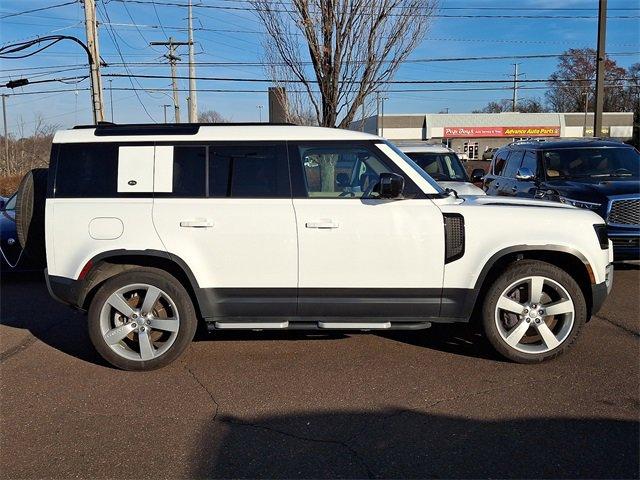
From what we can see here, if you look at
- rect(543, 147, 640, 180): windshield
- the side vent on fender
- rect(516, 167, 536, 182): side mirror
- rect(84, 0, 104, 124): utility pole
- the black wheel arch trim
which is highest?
rect(84, 0, 104, 124): utility pole

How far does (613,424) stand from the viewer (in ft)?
12.0

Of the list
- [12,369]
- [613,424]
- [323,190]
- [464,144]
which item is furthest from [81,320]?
[464,144]

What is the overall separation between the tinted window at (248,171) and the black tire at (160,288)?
2.70 ft

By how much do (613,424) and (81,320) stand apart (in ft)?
17.2

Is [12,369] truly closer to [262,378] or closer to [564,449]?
[262,378]

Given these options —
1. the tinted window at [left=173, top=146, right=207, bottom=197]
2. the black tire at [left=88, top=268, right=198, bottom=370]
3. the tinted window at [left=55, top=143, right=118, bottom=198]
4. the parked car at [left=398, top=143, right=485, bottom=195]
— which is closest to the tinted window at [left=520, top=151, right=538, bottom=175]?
the parked car at [left=398, top=143, right=485, bottom=195]

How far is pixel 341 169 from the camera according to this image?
4.79 metres

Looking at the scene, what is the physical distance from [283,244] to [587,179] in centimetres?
588

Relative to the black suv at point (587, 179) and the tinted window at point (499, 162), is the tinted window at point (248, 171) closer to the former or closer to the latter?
the black suv at point (587, 179)

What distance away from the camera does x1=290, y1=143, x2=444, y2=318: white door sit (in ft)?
14.8

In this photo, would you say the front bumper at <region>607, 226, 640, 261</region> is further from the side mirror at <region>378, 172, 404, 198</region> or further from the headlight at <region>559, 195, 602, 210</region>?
the side mirror at <region>378, 172, 404, 198</region>

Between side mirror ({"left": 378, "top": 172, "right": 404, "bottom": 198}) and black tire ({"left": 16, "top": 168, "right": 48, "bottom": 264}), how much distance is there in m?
2.82

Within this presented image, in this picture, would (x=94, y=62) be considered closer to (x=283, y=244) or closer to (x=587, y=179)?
(x=587, y=179)

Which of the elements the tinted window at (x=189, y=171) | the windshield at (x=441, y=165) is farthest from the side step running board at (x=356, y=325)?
the windshield at (x=441, y=165)
